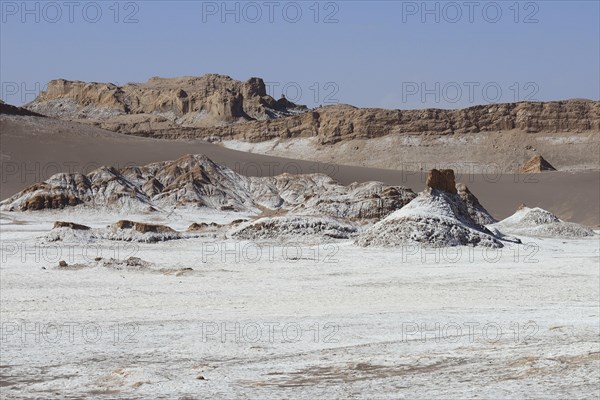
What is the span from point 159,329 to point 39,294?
5.65m

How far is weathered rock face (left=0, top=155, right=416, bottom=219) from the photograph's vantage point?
46.3m

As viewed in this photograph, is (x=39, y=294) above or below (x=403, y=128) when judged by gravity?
below

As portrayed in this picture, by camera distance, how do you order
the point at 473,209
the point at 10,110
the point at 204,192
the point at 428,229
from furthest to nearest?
the point at 10,110, the point at 204,192, the point at 473,209, the point at 428,229

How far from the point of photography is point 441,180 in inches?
1377

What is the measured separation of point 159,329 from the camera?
15.5 meters

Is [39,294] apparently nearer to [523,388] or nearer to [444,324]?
[444,324]

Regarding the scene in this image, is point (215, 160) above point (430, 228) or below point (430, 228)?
above

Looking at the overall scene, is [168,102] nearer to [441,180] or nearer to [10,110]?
[10,110]

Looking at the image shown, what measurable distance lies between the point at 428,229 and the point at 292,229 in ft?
17.5

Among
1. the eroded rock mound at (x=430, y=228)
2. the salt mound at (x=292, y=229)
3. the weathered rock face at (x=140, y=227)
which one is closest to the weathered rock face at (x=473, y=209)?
the salt mound at (x=292, y=229)

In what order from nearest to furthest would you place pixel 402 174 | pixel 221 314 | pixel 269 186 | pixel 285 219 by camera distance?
pixel 221 314, pixel 285 219, pixel 269 186, pixel 402 174

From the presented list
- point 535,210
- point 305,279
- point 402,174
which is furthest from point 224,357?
point 402,174

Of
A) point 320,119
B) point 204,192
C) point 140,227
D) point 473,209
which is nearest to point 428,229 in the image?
point 140,227

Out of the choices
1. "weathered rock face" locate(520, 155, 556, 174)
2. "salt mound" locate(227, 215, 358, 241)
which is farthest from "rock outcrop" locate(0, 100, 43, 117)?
"salt mound" locate(227, 215, 358, 241)
